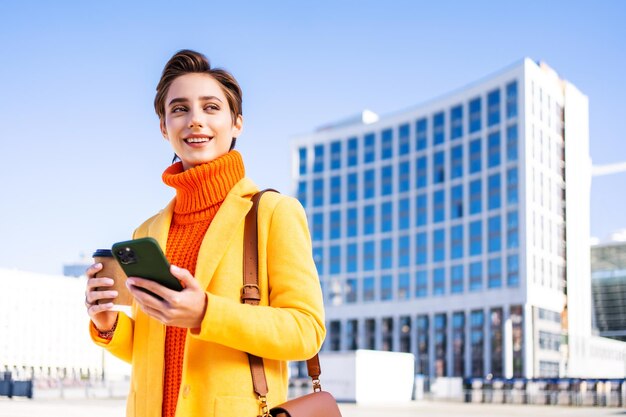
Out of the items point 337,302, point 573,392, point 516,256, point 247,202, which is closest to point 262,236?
point 247,202

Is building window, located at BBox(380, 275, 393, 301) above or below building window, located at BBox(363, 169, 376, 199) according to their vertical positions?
below

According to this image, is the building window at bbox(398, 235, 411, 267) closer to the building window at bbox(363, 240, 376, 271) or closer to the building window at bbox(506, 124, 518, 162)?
the building window at bbox(363, 240, 376, 271)

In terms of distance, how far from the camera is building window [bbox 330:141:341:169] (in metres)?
90.6

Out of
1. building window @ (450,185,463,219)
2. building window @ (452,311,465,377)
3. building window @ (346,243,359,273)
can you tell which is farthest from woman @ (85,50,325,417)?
building window @ (346,243,359,273)

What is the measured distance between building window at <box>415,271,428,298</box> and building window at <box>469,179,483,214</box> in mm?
8373

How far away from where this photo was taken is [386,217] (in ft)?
285

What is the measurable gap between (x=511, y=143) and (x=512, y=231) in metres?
7.72

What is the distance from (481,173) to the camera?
3100 inches

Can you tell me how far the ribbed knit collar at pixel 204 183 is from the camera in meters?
2.62

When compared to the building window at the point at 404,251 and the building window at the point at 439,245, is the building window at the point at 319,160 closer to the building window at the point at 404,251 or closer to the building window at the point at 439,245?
the building window at the point at 404,251

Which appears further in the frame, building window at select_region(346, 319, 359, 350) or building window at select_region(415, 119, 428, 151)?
building window at select_region(346, 319, 359, 350)

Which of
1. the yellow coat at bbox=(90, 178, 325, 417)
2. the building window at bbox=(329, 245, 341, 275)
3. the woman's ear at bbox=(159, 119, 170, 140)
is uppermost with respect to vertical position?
the building window at bbox=(329, 245, 341, 275)

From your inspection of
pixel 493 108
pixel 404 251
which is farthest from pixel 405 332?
pixel 493 108

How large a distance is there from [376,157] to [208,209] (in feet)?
280
